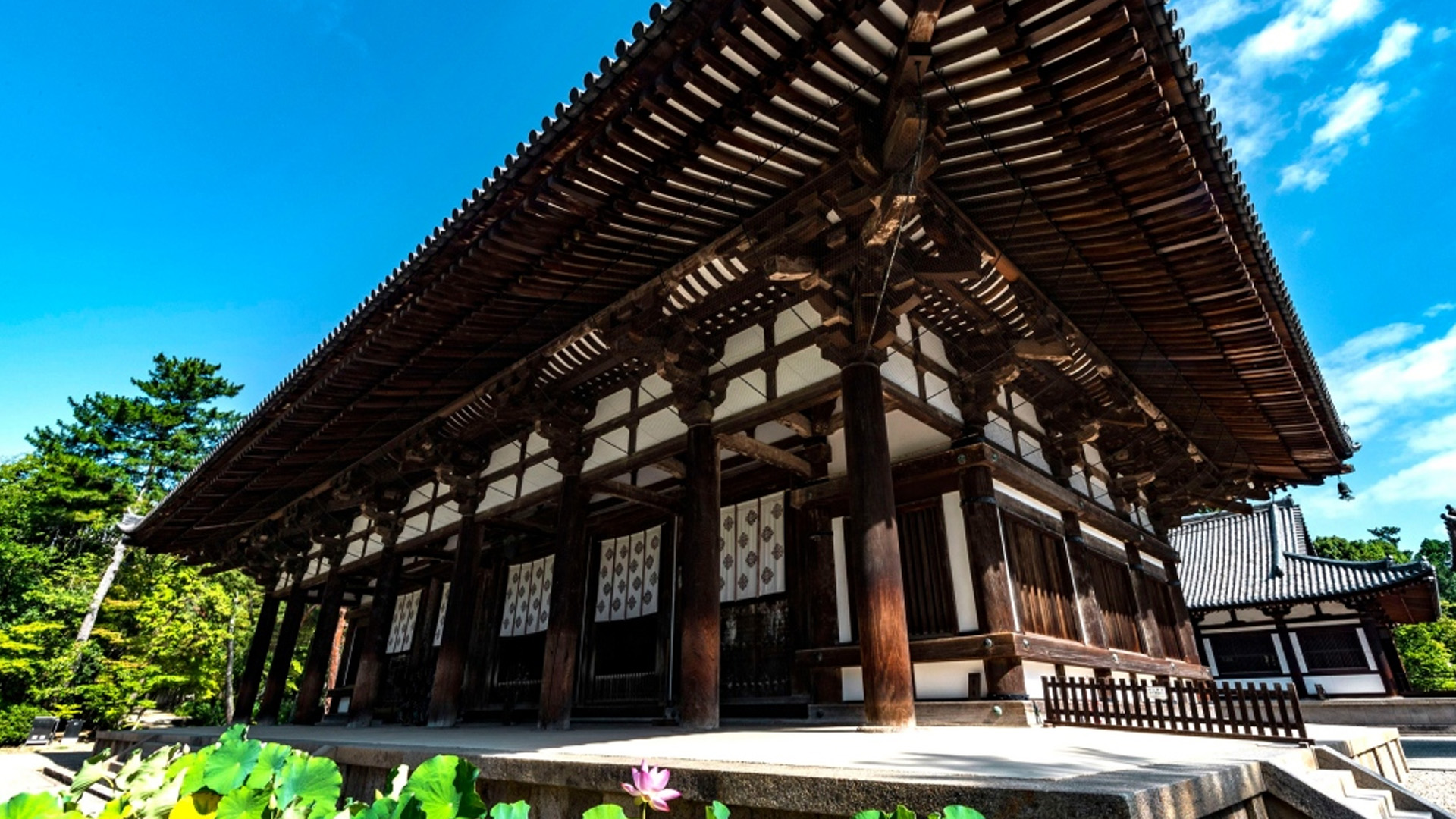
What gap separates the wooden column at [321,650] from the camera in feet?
40.5

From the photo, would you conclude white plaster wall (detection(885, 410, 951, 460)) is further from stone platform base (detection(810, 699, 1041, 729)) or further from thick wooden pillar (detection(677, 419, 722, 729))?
stone platform base (detection(810, 699, 1041, 729))

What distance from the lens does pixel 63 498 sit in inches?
1083

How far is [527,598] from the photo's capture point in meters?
12.5

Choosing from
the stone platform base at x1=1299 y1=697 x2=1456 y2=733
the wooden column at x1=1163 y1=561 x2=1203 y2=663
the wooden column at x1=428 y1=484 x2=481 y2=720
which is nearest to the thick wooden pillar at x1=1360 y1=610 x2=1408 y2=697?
the stone platform base at x1=1299 y1=697 x2=1456 y2=733

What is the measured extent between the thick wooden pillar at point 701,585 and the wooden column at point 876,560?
1.67 meters

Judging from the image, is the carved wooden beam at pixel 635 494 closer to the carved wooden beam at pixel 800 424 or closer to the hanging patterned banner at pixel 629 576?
the hanging patterned banner at pixel 629 576

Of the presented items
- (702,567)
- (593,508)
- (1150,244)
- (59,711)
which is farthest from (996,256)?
(59,711)

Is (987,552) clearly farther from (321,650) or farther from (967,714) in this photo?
(321,650)

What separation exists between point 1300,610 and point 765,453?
18317 millimetres

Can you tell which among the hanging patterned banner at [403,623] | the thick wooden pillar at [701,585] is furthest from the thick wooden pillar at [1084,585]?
the hanging patterned banner at [403,623]

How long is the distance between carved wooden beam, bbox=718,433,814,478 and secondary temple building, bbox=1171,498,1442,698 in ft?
46.2

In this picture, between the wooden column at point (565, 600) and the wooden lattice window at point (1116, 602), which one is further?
the wooden lattice window at point (1116, 602)

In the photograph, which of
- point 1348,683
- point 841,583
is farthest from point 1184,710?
point 1348,683

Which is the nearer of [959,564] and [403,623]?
[959,564]
